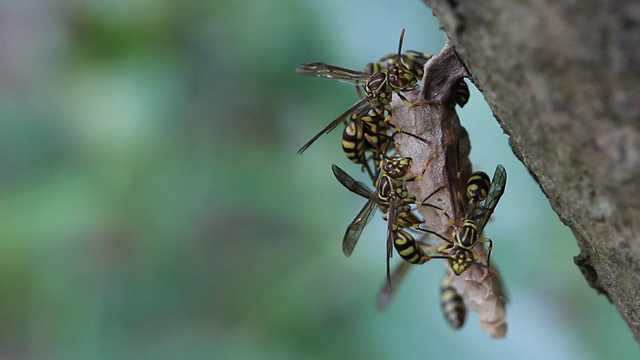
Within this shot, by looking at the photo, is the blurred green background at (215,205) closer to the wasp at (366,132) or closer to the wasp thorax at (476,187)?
the wasp at (366,132)

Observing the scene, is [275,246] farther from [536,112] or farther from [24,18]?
[536,112]

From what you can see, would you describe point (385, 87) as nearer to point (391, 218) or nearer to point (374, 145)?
point (374, 145)

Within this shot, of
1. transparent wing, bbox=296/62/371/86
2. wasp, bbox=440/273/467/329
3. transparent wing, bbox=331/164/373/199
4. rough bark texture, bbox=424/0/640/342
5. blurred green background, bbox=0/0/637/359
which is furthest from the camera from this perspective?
blurred green background, bbox=0/0/637/359

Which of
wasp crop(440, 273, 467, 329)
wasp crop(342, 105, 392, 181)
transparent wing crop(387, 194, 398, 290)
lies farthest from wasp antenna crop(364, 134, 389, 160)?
wasp crop(440, 273, 467, 329)

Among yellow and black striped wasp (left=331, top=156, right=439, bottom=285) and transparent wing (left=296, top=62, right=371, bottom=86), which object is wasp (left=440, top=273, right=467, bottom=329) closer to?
yellow and black striped wasp (left=331, top=156, right=439, bottom=285)

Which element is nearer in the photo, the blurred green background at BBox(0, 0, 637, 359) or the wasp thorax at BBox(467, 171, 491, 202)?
the wasp thorax at BBox(467, 171, 491, 202)

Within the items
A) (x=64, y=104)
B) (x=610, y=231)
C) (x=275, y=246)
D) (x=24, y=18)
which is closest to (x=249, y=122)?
(x=275, y=246)

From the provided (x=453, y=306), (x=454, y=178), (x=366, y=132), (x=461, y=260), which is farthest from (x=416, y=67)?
(x=453, y=306)
